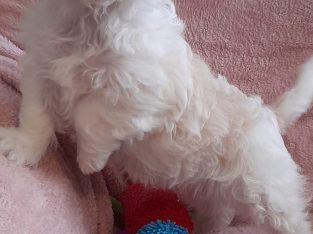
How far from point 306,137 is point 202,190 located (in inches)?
21.0

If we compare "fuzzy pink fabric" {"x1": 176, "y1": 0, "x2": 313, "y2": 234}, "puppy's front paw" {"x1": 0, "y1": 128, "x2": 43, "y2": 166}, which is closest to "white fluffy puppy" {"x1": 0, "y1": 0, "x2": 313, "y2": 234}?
"puppy's front paw" {"x1": 0, "y1": 128, "x2": 43, "y2": 166}

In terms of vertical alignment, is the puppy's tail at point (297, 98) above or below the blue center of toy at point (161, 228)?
above

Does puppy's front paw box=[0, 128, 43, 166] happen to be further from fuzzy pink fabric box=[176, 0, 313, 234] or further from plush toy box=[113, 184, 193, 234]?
fuzzy pink fabric box=[176, 0, 313, 234]

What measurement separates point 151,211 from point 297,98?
0.51 meters

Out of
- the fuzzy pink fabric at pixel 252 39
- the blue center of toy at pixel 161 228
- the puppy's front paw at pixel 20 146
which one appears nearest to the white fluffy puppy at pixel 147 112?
the puppy's front paw at pixel 20 146

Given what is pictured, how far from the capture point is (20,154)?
1.41m

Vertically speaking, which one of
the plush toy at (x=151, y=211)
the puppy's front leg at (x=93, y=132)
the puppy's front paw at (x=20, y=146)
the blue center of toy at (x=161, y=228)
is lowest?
the plush toy at (x=151, y=211)

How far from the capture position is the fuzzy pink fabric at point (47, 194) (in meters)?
1.33

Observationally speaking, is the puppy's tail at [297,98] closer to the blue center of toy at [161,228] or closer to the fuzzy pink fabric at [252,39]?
the fuzzy pink fabric at [252,39]

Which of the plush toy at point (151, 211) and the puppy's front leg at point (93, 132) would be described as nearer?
the puppy's front leg at point (93, 132)

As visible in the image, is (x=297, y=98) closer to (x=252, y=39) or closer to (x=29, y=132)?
(x=252, y=39)

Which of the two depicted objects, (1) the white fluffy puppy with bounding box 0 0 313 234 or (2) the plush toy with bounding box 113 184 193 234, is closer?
(1) the white fluffy puppy with bounding box 0 0 313 234

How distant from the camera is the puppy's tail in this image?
5.63ft

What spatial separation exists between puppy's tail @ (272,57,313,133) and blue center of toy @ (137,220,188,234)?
44 cm
